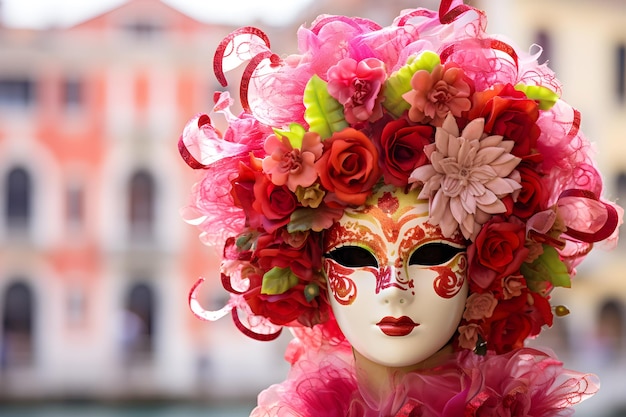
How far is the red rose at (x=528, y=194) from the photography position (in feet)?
5.14

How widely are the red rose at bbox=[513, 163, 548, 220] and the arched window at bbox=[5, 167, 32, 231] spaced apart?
1213 centimetres

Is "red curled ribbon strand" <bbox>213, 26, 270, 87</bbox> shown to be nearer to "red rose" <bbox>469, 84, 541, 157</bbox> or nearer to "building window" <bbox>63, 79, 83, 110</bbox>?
"red rose" <bbox>469, 84, 541, 157</bbox>

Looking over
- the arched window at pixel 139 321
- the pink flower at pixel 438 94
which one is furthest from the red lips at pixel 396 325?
the arched window at pixel 139 321

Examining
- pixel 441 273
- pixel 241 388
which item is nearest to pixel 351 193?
pixel 441 273

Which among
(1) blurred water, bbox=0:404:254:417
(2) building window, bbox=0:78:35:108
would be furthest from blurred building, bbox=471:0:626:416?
(2) building window, bbox=0:78:35:108

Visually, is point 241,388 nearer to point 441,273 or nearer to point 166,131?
point 166,131

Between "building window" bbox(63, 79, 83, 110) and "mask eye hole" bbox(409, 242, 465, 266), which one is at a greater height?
"building window" bbox(63, 79, 83, 110)

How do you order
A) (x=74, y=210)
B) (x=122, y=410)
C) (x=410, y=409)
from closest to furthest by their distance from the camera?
(x=410, y=409)
(x=122, y=410)
(x=74, y=210)

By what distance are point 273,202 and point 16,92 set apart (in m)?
12.1

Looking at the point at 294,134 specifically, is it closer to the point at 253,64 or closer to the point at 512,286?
the point at 253,64

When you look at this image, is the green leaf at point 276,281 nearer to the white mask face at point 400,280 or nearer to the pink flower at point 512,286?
the white mask face at point 400,280

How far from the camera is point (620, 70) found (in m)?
12.6

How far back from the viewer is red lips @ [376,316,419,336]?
1591 mm

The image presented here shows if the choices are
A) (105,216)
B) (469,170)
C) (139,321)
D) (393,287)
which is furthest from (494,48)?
(139,321)
